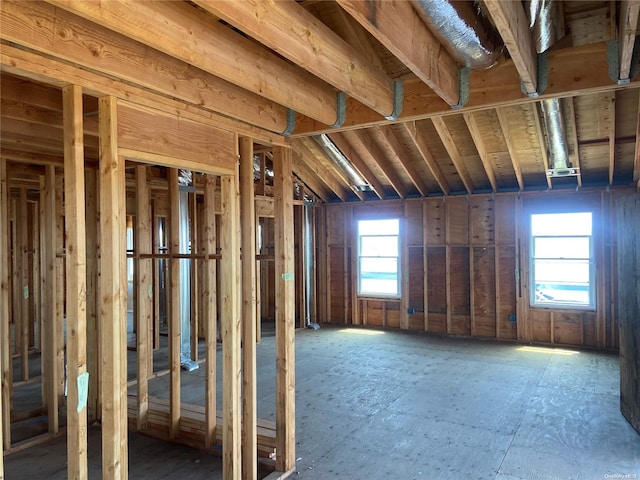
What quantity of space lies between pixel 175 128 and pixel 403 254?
6.74 metres

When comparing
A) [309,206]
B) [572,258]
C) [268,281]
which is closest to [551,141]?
[572,258]

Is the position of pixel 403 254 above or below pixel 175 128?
below

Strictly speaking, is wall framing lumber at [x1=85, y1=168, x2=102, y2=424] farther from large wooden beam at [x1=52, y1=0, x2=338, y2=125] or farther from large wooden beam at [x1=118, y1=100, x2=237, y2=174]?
large wooden beam at [x1=52, y1=0, x2=338, y2=125]

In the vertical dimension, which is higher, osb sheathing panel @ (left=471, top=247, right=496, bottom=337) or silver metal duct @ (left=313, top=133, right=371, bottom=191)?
silver metal duct @ (left=313, top=133, right=371, bottom=191)

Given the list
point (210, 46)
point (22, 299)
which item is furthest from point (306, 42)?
point (22, 299)

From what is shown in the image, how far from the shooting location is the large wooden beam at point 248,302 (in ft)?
10.3

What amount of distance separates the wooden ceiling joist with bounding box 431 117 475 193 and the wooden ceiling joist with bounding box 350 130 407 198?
1.11 metres

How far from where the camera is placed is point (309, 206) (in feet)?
30.3

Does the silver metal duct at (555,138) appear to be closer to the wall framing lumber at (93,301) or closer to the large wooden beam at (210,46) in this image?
the large wooden beam at (210,46)

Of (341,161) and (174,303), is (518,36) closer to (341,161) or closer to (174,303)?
(174,303)

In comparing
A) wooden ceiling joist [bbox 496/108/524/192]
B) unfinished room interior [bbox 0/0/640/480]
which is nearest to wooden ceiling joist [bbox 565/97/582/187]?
unfinished room interior [bbox 0/0/640/480]

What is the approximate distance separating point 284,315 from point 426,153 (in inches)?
168

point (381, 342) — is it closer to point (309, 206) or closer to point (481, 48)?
point (309, 206)

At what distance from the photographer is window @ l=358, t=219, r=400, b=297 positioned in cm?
891
